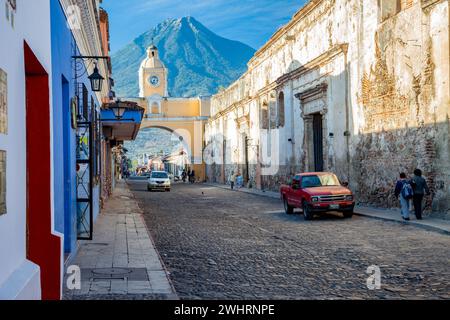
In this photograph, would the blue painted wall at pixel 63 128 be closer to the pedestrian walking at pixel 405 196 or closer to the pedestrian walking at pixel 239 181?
the pedestrian walking at pixel 405 196

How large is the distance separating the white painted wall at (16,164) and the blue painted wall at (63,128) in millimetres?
2589

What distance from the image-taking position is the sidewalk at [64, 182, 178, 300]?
689cm

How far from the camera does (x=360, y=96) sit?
20.8 metres

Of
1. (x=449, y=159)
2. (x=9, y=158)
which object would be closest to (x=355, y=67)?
(x=449, y=159)

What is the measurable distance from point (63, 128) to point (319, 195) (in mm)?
8622

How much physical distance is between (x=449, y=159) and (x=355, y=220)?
305cm

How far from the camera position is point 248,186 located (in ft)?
126

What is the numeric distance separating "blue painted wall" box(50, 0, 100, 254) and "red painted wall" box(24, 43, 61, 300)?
1708 millimetres

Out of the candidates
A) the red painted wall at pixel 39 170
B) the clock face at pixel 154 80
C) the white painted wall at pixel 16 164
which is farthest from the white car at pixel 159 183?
the white painted wall at pixel 16 164

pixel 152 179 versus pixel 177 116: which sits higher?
pixel 177 116

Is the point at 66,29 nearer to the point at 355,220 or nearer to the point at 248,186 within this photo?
the point at 355,220

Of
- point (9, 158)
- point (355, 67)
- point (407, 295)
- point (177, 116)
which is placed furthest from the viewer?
point (177, 116)

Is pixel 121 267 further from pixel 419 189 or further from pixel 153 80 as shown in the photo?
pixel 153 80

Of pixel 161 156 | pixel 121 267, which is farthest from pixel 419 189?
pixel 161 156
